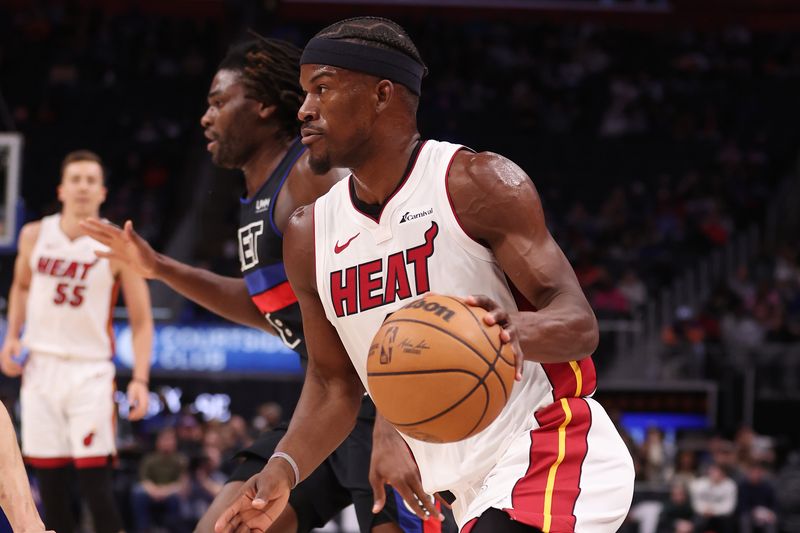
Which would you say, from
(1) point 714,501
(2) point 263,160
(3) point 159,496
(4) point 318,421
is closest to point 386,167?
(4) point 318,421

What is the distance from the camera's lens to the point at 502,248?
3.38 metres

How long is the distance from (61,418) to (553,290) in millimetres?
4308

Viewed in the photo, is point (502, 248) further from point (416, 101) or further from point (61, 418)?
point (61, 418)

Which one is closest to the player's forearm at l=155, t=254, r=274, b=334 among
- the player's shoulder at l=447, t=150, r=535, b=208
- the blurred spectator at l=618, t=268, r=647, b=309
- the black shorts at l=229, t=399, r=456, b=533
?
the black shorts at l=229, t=399, r=456, b=533

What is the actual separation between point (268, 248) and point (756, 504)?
9.64 metres

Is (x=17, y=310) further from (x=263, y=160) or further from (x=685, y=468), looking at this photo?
(x=685, y=468)

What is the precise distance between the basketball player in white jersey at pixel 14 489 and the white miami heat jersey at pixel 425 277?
1.04 m

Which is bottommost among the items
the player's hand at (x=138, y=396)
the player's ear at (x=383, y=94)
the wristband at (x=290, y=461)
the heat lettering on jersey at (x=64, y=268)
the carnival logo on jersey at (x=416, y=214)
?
the player's hand at (x=138, y=396)

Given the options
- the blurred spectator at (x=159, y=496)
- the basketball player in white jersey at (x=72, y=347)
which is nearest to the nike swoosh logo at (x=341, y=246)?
the basketball player in white jersey at (x=72, y=347)

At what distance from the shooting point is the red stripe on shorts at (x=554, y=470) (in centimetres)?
331

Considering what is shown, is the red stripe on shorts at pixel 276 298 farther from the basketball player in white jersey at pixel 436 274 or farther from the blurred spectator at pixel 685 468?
the blurred spectator at pixel 685 468

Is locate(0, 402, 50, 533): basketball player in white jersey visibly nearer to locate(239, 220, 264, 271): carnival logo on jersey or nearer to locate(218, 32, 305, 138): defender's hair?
locate(239, 220, 264, 271): carnival logo on jersey

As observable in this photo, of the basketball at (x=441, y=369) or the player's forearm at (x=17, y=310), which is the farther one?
the player's forearm at (x=17, y=310)

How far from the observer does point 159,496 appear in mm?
11430
